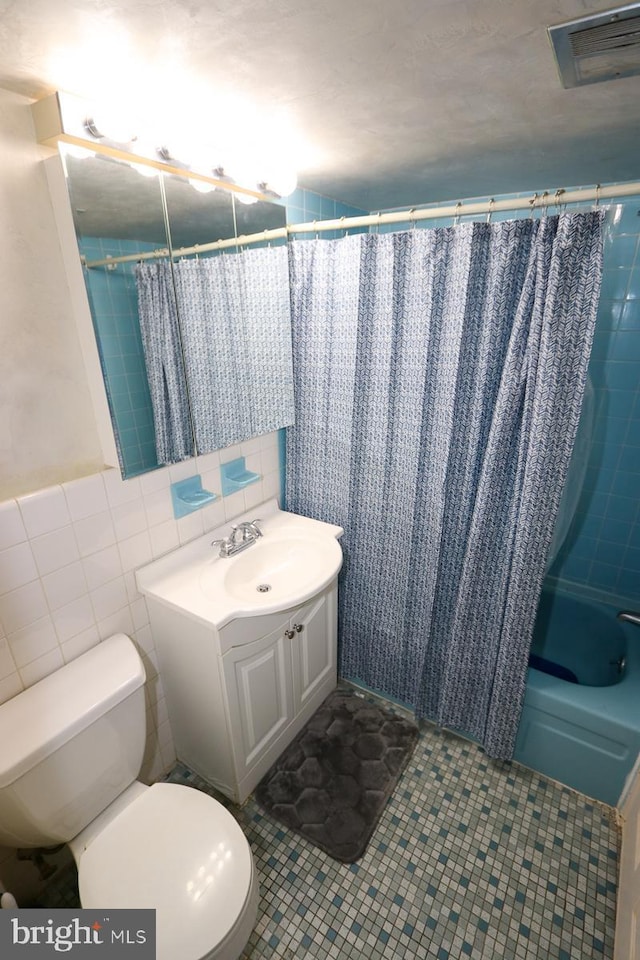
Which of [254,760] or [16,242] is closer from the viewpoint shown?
[16,242]

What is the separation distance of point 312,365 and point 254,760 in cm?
158

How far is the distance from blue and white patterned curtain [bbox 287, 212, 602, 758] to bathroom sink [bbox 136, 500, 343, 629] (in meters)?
0.18

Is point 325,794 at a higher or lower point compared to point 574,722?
lower

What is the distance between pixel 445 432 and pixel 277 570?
0.86 meters

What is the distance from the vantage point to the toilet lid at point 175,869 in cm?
101

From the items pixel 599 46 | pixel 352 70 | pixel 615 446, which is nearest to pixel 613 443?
pixel 615 446

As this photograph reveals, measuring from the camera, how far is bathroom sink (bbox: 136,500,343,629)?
4.54ft

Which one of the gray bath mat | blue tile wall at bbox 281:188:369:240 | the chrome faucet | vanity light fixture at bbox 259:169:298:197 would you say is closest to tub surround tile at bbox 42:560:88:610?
the chrome faucet

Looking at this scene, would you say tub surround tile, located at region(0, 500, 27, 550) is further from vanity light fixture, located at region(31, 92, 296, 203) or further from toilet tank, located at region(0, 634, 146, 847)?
vanity light fixture, located at region(31, 92, 296, 203)

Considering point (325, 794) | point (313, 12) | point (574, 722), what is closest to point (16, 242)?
point (313, 12)

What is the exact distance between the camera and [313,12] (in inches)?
27.5

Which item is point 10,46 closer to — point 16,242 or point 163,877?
point 16,242

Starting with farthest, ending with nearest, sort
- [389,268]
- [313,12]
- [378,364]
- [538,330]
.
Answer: [378,364], [389,268], [538,330], [313,12]

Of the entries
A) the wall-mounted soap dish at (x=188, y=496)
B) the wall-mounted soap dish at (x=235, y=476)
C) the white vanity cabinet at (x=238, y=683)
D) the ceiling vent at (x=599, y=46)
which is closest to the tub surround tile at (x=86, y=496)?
the wall-mounted soap dish at (x=188, y=496)
